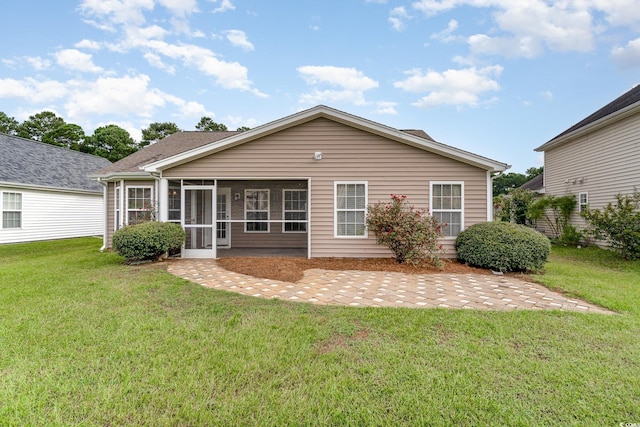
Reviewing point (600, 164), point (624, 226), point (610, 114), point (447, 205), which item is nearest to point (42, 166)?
point (447, 205)

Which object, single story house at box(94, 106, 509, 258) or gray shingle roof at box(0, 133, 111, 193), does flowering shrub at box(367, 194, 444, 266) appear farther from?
gray shingle roof at box(0, 133, 111, 193)

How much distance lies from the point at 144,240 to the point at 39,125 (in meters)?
39.2

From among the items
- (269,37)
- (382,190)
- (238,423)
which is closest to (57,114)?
(269,37)

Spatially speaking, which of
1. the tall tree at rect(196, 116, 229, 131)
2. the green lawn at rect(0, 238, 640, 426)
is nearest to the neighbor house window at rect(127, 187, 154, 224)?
the green lawn at rect(0, 238, 640, 426)

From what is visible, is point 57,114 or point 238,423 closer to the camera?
point 238,423

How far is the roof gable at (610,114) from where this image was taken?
31.8 feet

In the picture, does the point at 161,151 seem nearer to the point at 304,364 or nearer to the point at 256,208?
the point at 256,208

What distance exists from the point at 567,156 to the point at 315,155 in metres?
12.9

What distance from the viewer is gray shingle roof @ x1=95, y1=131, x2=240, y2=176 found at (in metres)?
10.8

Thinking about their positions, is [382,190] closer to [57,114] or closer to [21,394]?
[21,394]

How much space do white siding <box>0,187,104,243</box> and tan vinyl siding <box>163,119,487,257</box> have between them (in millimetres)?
9743

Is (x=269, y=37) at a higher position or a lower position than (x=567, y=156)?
higher

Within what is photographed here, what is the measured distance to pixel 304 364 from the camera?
2.76m

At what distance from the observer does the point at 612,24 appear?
37.5ft
